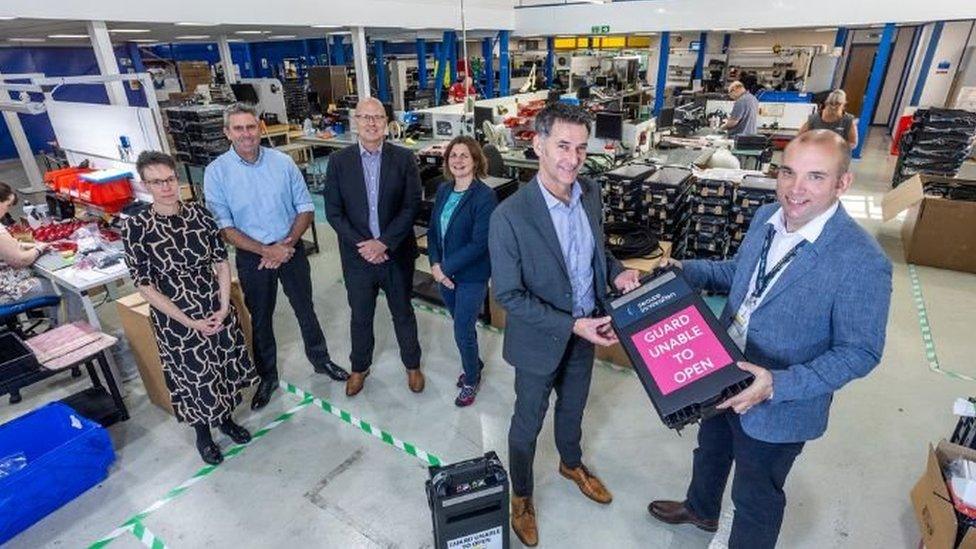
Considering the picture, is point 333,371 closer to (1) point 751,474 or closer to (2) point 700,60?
(1) point 751,474

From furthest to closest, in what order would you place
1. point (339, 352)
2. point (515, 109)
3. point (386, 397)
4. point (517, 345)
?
1. point (515, 109)
2. point (339, 352)
3. point (386, 397)
4. point (517, 345)

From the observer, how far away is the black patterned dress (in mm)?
2287

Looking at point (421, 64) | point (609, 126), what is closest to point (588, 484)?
point (609, 126)

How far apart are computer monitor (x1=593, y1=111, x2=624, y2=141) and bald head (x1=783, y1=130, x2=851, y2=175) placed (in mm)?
4239

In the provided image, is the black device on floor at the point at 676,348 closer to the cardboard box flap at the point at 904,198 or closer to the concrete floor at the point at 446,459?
the concrete floor at the point at 446,459

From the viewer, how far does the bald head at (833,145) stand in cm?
130

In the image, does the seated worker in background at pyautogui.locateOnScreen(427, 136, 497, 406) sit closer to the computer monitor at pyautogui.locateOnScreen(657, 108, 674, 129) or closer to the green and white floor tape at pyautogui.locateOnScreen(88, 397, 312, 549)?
the green and white floor tape at pyautogui.locateOnScreen(88, 397, 312, 549)

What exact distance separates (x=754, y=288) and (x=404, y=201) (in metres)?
1.95

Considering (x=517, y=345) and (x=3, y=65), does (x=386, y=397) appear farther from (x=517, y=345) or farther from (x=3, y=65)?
(x=3, y=65)

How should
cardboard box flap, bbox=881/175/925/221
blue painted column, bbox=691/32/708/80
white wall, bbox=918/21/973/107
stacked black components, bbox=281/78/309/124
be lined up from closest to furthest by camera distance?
cardboard box flap, bbox=881/175/925/221 < stacked black components, bbox=281/78/309/124 < white wall, bbox=918/21/973/107 < blue painted column, bbox=691/32/708/80

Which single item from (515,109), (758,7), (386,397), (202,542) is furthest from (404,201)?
(758,7)

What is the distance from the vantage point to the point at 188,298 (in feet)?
7.95

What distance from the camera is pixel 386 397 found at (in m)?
3.20

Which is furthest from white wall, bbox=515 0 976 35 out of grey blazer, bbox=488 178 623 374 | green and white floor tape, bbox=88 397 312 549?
green and white floor tape, bbox=88 397 312 549
